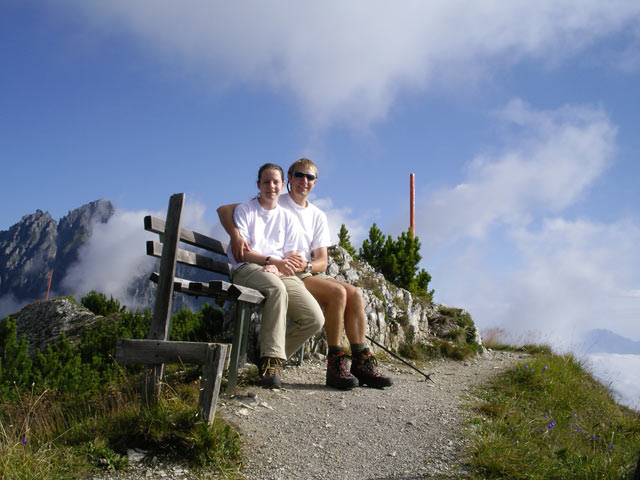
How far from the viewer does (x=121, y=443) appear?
294 centimetres

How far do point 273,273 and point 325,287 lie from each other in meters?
0.59

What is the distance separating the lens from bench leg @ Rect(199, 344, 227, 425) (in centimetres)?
299

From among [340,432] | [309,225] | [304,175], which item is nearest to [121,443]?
[340,432]

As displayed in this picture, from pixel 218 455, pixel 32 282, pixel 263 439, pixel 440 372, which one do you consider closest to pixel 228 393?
pixel 263 439

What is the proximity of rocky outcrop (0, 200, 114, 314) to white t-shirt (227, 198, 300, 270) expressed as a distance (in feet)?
596

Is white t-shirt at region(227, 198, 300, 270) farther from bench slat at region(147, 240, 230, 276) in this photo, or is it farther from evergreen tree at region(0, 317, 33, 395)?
evergreen tree at region(0, 317, 33, 395)

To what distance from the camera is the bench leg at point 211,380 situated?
9.80 ft

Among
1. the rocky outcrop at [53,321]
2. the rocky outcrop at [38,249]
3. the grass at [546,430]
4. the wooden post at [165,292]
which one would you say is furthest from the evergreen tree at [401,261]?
the rocky outcrop at [38,249]

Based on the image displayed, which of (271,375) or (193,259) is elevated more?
(193,259)

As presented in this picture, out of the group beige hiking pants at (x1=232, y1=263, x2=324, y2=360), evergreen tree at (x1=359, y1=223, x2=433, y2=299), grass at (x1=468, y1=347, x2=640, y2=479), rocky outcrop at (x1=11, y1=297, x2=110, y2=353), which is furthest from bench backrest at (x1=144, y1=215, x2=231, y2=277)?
evergreen tree at (x1=359, y1=223, x2=433, y2=299)

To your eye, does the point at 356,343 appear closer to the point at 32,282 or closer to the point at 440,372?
the point at 440,372

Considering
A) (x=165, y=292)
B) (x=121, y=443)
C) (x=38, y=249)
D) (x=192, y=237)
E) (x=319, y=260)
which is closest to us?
(x=121, y=443)

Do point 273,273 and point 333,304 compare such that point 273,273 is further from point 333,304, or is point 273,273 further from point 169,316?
point 169,316

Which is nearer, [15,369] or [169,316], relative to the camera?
[169,316]
